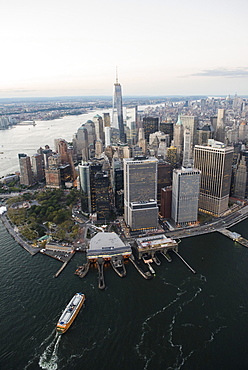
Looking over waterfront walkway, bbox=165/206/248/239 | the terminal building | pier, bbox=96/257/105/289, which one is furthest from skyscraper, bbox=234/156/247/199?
pier, bbox=96/257/105/289

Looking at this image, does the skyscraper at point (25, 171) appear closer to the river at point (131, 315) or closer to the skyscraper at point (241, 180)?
the river at point (131, 315)

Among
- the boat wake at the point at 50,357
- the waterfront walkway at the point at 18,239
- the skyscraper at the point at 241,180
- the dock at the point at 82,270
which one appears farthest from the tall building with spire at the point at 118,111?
the boat wake at the point at 50,357

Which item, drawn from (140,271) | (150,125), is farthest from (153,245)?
(150,125)

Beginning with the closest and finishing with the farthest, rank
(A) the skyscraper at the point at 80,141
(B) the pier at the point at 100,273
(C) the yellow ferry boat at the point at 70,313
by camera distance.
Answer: (C) the yellow ferry boat at the point at 70,313, (B) the pier at the point at 100,273, (A) the skyscraper at the point at 80,141

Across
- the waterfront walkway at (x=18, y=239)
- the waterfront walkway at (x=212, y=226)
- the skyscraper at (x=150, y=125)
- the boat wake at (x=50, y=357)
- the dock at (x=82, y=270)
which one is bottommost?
the boat wake at (x=50, y=357)

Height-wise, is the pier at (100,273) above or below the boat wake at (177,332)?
above

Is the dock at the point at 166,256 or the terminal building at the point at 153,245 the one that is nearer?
the dock at the point at 166,256
